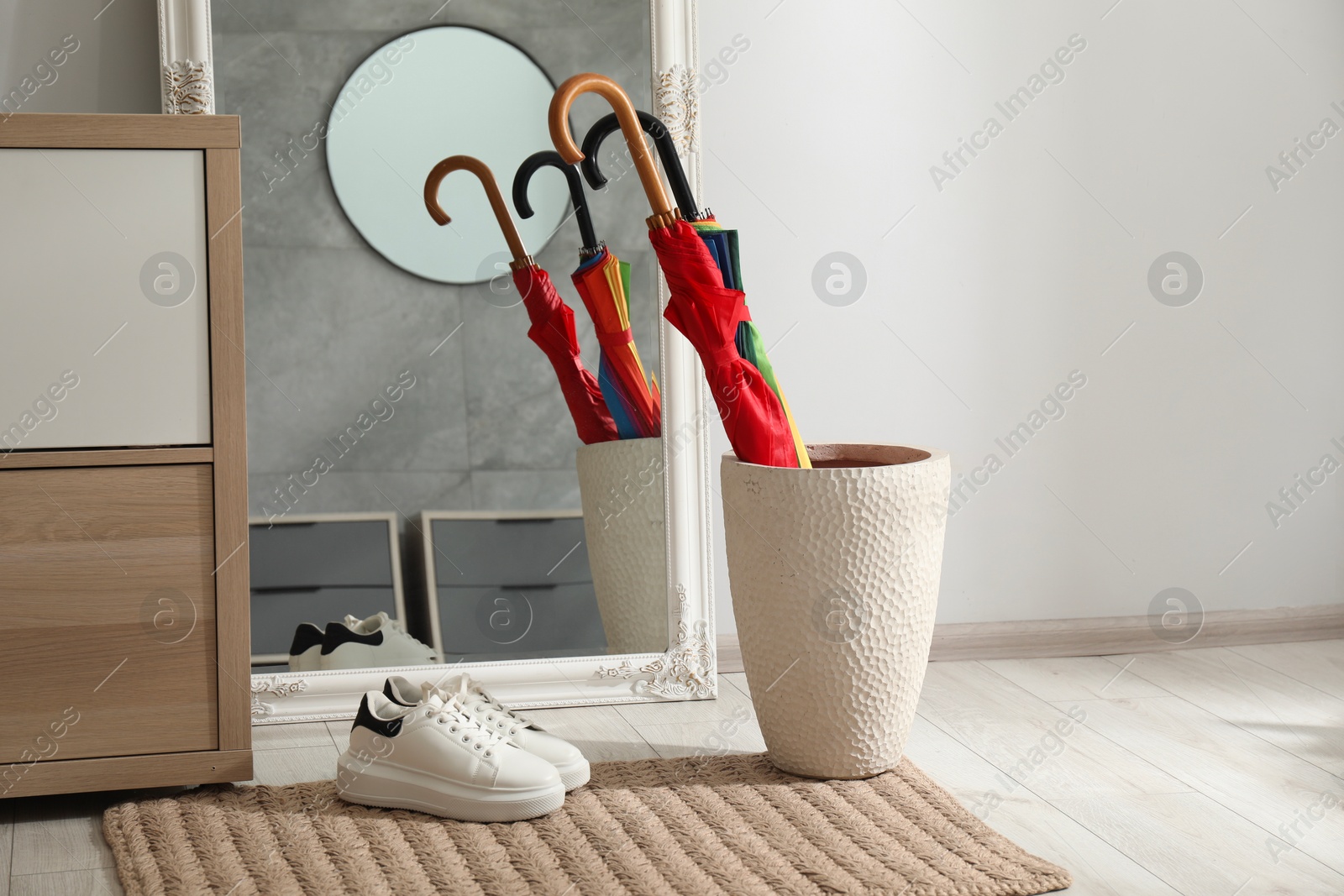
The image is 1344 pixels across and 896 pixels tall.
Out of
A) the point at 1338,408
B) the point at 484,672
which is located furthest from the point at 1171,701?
the point at 484,672

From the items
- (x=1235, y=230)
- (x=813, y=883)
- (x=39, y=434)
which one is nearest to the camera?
(x=813, y=883)

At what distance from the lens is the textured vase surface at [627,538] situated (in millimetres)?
1649

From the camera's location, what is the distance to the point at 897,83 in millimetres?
1796

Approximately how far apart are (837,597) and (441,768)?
478 mm

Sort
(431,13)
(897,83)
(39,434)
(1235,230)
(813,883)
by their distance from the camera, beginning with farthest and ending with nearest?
1. (1235,230)
2. (897,83)
3. (431,13)
4. (39,434)
5. (813,883)

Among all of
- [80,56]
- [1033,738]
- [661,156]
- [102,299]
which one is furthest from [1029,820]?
[80,56]

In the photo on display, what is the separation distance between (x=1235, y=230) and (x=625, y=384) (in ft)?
3.64

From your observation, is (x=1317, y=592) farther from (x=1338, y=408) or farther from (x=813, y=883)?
(x=813, y=883)

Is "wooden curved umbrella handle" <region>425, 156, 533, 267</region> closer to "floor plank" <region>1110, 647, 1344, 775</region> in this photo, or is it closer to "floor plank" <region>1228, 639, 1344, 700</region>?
"floor plank" <region>1110, 647, 1344, 775</region>

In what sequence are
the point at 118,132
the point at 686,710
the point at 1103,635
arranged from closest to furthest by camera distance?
1. the point at 118,132
2. the point at 686,710
3. the point at 1103,635

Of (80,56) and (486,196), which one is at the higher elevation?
(80,56)

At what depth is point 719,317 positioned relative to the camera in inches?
51.4

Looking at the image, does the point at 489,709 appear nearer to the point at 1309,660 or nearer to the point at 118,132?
the point at 118,132

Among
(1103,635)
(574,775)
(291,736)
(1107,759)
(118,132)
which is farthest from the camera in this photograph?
(1103,635)
